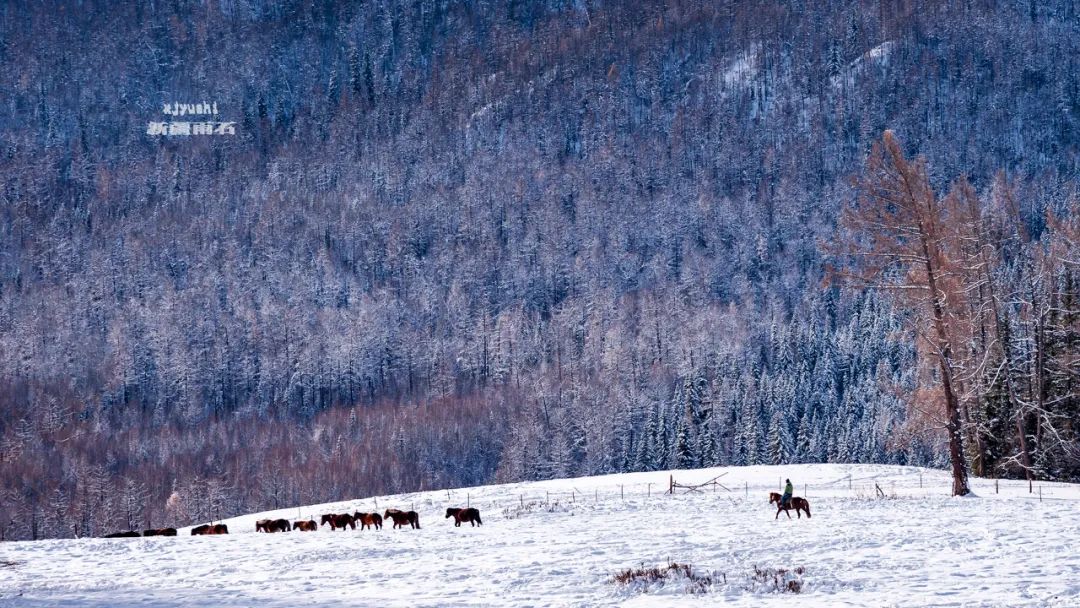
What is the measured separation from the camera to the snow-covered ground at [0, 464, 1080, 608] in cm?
2061

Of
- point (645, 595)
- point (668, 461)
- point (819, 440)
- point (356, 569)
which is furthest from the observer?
point (819, 440)

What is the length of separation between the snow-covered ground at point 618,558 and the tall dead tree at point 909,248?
4.52 meters

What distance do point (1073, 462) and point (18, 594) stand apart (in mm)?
41639

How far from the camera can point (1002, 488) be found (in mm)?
40438

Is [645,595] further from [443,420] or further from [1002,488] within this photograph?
[443,420]

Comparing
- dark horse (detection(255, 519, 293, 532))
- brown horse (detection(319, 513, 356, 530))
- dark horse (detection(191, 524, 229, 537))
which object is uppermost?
brown horse (detection(319, 513, 356, 530))

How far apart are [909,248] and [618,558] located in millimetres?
18713

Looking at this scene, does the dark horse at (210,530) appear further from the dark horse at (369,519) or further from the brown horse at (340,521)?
the dark horse at (369,519)

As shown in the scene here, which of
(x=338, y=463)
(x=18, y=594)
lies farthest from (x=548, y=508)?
(x=338, y=463)

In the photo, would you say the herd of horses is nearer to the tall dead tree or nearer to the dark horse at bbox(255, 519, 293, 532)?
the dark horse at bbox(255, 519, 293, 532)

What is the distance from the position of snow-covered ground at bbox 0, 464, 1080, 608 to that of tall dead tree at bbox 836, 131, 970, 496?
14.8 feet

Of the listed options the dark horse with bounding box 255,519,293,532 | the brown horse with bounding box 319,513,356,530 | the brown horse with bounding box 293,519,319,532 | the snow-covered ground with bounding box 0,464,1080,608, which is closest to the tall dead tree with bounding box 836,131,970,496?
the snow-covered ground with bounding box 0,464,1080,608

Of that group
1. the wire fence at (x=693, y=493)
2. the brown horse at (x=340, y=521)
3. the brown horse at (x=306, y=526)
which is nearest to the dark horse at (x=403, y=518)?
the brown horse at (x=340, y=521)

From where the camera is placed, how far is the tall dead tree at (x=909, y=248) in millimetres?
37344
